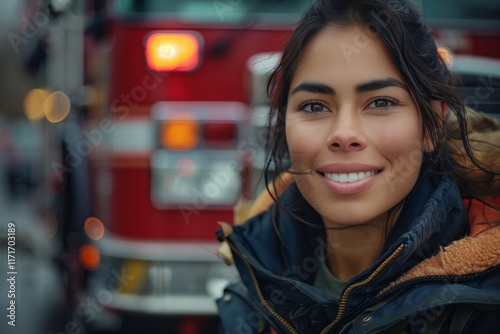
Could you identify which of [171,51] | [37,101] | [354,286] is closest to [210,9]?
[171,51]

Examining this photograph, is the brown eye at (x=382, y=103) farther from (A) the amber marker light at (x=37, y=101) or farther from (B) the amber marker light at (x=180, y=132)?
(A) the amber marker light at (x=37, y=101)

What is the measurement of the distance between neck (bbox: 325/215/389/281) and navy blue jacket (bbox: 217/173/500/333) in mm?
44

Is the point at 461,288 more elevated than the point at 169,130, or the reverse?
the point at 169,130

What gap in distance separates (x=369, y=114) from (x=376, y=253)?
319 mm

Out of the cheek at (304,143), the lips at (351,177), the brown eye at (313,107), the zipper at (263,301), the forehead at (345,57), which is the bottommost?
the zipper at (263,301)

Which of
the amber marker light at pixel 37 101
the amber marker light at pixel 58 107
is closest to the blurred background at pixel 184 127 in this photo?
the amber marker light at pixel 58 107

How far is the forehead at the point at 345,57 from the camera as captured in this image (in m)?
1.55

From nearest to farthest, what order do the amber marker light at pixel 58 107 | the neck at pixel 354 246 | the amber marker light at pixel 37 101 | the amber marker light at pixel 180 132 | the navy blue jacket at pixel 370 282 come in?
the navy blue jacket at pixel 370 282, the neck at pixel 354 246, the amber marker light at pixel 180 132, the amber marker light at pixel 58 107, the amber marker light at pixel 37 101

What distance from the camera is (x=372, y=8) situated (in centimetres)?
162

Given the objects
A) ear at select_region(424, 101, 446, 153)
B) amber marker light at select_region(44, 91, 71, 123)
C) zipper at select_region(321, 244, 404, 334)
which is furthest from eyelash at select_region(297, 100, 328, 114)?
amber marker light at select_region(44, 91, 71, 123)

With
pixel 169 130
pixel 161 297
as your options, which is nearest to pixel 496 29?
pixel 169 130

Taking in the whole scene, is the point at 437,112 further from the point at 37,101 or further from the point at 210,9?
the point at 37,101

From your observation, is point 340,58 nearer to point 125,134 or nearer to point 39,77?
point 125,134

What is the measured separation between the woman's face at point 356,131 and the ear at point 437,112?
16mm
